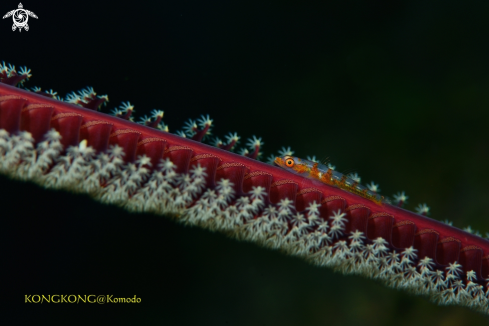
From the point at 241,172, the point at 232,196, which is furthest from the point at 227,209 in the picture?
the point at 241,172

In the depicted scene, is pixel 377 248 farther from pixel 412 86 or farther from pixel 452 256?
pixel 412 86

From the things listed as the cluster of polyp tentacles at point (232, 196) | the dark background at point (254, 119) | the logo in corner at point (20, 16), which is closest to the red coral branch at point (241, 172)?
the cluster of polyp tentacles at point (232, 196)

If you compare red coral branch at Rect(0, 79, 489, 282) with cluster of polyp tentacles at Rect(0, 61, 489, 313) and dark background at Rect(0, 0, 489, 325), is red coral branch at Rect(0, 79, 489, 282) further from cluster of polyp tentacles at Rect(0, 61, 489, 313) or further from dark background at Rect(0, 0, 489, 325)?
dark background at Rect(0, 0, 489, 325)

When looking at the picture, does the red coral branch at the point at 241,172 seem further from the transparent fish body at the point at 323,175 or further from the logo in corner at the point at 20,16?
the logo in corner at the point at 20,16

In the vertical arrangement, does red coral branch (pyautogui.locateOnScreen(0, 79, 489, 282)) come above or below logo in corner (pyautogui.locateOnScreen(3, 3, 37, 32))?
below

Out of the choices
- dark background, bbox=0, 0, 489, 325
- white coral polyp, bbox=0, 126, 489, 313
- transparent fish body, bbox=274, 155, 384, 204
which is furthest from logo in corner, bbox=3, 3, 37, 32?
transparent fish body, bbox=274, 155, 384, 204

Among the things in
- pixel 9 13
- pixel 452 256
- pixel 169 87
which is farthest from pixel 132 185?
pixel 452 256
